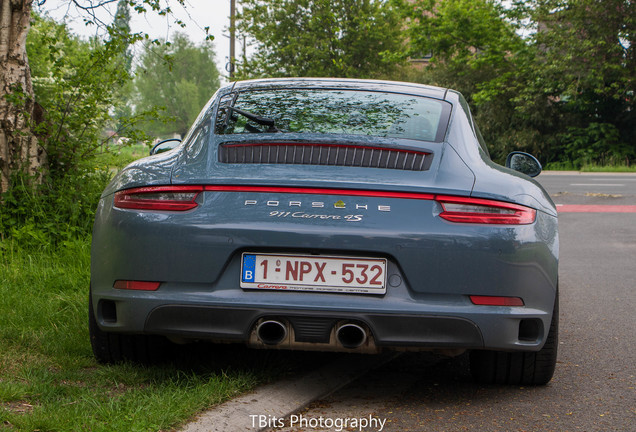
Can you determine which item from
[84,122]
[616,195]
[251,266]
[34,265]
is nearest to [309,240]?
[251,266]

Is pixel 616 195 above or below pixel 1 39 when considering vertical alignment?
below

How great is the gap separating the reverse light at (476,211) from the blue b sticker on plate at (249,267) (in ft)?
2.47

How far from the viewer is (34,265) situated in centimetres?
589

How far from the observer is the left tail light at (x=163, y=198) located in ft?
10.7

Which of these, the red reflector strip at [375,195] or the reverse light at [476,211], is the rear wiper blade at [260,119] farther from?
the reverse light at [476,211]

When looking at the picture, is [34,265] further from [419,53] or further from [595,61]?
[419,53]

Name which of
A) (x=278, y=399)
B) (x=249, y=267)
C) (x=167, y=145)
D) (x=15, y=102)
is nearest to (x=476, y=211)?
(x=249, y=267)

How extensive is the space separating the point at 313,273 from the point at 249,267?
25 centimetres

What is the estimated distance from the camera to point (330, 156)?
3.38m

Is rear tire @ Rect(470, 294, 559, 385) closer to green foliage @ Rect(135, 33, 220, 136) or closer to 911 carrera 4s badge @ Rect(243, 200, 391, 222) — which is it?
911 carrera 4s badge @ Rect(243, 200, 391, 222)

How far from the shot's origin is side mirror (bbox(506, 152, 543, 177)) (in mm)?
4527

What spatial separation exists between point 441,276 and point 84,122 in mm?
4796

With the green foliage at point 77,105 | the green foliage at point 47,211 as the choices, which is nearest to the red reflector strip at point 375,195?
the green foliage at point 47,211

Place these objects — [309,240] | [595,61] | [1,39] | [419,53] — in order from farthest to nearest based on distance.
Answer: [419,53], [595,61], [1,39], [309,240]
